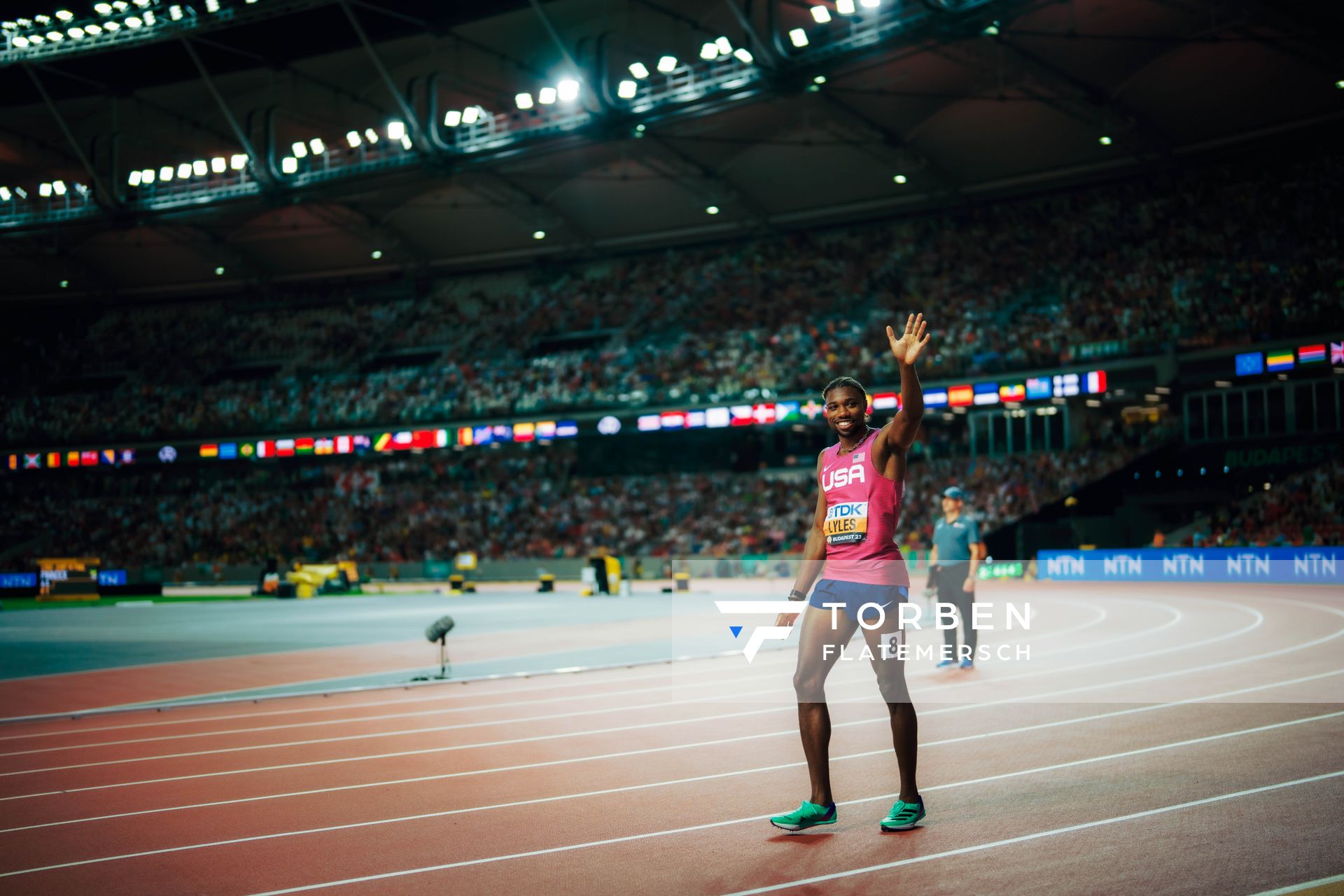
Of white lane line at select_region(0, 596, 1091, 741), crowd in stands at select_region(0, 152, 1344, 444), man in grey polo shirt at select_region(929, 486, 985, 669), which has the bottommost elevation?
white lane line at select_region(0, 596, 1091, 741)

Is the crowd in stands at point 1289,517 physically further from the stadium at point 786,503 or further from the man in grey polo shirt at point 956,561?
the man in grey polo shirt at point 956,561

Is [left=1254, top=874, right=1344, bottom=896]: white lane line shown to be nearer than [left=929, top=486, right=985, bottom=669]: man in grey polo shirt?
Yes

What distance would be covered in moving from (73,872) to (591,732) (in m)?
4.36

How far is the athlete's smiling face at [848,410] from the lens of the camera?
5652 mm

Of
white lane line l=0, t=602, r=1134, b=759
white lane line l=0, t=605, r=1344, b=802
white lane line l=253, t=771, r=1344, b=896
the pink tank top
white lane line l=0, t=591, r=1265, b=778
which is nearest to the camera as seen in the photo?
white lane line l=253, t=771, r=1344, b=896

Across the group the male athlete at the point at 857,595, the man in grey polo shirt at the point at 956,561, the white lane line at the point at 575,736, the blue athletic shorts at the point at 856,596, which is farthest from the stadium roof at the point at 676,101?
the blue athletic shorts at the point at 856,596

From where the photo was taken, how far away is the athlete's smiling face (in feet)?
18.5

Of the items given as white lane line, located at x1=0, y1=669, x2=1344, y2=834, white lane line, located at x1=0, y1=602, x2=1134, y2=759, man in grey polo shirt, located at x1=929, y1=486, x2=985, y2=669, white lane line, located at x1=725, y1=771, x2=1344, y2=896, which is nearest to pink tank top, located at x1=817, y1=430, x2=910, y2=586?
white lane line, located at x1=725, y1=771, x2=1344, y2=896

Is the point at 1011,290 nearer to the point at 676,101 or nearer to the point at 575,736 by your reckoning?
the point at 676,101

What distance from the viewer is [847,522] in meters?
5.62

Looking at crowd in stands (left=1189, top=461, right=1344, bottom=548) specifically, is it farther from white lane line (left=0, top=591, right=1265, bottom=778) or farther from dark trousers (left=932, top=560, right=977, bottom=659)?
white lane line (left=0, top=591, right=1265, bottom=778)

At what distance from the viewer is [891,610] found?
5602 millimetres

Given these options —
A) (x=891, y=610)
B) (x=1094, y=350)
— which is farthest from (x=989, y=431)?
(x=891, y=610)

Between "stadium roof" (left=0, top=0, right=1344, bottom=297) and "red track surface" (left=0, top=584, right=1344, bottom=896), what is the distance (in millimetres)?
23851
